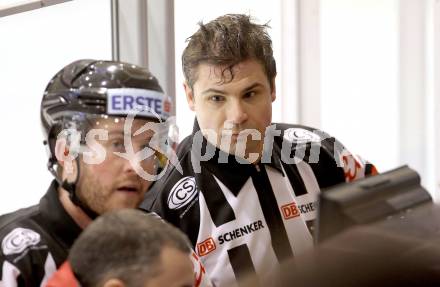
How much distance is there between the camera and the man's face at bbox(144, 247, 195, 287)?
28.0 inches

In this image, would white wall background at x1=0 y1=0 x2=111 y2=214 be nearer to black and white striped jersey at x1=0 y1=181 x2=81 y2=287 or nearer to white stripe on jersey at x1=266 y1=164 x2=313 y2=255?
white stripe on jersey at x1=266 y1=164 x2=313 y2=255

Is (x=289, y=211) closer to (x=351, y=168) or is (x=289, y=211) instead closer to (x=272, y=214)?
(x=272, y=214)

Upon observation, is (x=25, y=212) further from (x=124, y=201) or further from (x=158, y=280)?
(x=158, y=280)

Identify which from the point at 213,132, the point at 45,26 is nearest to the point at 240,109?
the point at 213,132

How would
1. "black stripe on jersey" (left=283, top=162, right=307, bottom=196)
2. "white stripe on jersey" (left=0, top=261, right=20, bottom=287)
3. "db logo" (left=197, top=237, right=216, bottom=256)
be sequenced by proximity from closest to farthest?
"white stripe on jersey" (left=0, top=261, right=20, bottom=287), "db logo" (left=197, top=237, right=216, bottom=256), "black stripe on jersey" (left=283, top=162, right=307, bottom=196)

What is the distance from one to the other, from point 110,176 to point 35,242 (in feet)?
0.38

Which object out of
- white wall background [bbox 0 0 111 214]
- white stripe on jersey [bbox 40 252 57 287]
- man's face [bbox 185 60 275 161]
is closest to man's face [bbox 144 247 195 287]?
white stripe on jersey [bbox 40 252 57 287]

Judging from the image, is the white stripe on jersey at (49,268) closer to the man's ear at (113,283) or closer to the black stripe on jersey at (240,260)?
the man's ear at (113,283)

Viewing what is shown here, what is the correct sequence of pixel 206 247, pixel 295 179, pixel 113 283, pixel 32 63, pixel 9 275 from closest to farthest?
pixel 113 283 → pixel 9 275 → pixel 206 247 → pixel 295 179 → pixel 32 63

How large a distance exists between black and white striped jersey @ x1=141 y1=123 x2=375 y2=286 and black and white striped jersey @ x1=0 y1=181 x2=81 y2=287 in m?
0.23

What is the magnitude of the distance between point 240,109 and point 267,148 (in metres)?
0.13

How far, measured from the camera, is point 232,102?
1.20 m

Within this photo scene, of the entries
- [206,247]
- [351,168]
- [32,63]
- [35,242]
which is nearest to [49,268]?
[35,242]

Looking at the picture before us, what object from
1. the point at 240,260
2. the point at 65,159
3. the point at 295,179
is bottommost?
the point at 240,260
